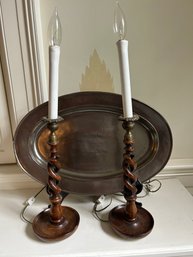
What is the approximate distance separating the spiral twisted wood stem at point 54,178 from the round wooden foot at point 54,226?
2 cm

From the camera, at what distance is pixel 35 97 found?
2.93 ft

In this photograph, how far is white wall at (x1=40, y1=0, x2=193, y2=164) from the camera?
84 centimetres

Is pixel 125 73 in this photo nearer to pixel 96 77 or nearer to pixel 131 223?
pixel 96 77

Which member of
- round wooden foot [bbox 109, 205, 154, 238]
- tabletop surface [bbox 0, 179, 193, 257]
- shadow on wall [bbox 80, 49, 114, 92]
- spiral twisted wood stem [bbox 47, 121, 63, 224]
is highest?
shadow on wall [bbox 80, 49, 114, 92]

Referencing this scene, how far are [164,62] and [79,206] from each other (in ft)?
2.18

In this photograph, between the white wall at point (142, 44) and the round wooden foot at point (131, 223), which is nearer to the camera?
the round wooden foot at point (131, 223)

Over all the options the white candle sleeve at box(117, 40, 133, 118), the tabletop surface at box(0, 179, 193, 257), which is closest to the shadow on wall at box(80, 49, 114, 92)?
the white candle sleeve at box(117, 40, 133, 118)

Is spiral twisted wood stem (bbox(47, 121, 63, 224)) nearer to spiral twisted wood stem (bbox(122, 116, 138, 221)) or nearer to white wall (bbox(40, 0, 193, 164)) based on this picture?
spiral twisted wood stem (bbox(122, 116, 138, 221))

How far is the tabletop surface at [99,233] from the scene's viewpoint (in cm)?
68

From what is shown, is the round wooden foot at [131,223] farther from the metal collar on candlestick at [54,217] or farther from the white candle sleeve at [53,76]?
the white candle sleeve at [53,76]

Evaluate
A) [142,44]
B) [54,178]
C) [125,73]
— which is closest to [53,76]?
[125,73]

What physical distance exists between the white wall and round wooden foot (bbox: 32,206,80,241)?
48 centimetres

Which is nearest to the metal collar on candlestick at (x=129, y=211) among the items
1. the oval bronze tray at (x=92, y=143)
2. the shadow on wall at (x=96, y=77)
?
the oval bronze tray at (x=92, y=143)

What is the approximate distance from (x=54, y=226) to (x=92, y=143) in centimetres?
32
